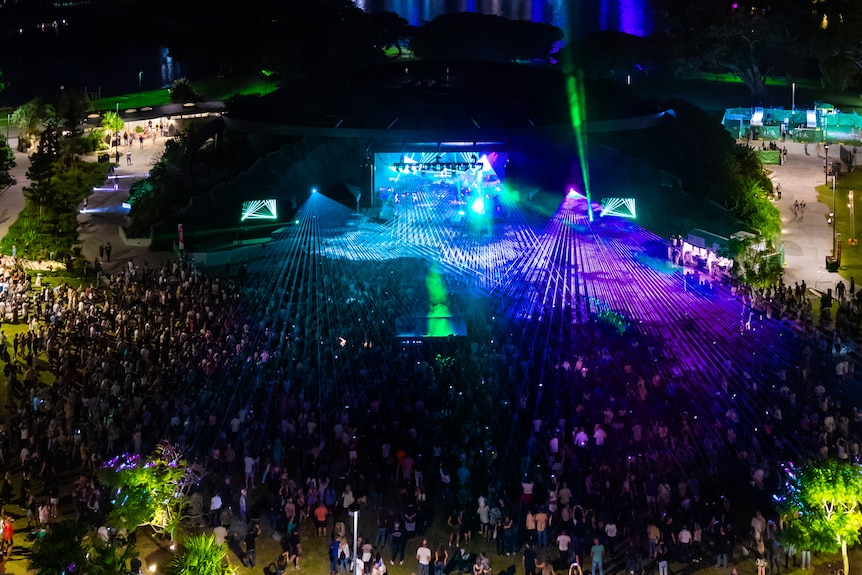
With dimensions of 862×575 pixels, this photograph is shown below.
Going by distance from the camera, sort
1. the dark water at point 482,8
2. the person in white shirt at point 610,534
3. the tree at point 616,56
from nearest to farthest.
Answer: the person in white shirt at point 610,534
the tree at point 616,56
the dark water at point 482,8

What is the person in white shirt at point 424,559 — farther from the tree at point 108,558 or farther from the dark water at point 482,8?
the dark water at point 482,8

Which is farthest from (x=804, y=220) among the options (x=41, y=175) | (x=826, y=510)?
(x=41, y=175)

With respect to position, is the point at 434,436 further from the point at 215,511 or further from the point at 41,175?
the point at 41,175

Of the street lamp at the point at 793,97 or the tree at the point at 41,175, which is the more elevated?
the street lamp at the point at 793,97

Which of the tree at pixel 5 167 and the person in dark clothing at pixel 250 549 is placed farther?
the tree at pixel 5 167

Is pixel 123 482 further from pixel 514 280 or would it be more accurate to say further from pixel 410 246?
pixel 410 246

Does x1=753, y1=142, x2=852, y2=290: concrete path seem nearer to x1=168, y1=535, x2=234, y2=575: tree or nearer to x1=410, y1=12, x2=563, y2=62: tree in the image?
x1=410, y1=12, x2=563, y2=62: tree

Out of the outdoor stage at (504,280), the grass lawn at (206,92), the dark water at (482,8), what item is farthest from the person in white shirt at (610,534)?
the dark water at (482,8)

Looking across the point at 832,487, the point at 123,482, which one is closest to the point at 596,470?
the point at 832,487
